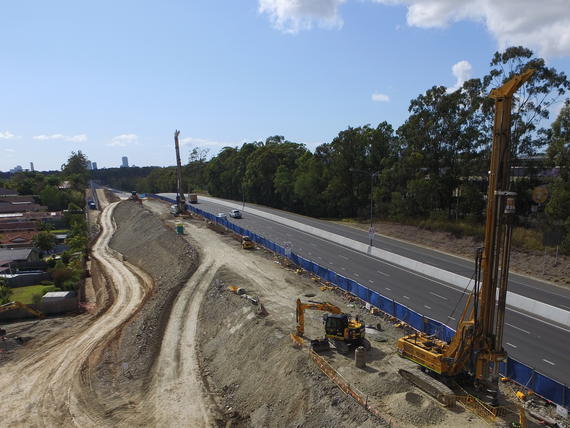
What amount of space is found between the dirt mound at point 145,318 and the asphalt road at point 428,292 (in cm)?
1511

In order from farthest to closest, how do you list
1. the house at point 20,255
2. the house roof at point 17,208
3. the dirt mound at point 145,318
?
1. the house roof at point 17,208
2. the house at point 20,255
3. the dirt mound at point 145,318

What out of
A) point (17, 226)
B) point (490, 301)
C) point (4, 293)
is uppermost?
point (490, 301)

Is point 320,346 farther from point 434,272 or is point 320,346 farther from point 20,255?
point 20,255

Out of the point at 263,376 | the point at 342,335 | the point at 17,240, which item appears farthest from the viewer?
the point at 17,240

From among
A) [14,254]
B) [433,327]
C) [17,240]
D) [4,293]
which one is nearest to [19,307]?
[4,293]

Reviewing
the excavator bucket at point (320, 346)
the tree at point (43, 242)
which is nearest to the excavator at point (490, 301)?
the excavator bucket at point (320, 346)

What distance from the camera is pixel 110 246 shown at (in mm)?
78000

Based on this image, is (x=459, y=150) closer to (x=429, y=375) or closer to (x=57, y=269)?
(x=429, y=375)

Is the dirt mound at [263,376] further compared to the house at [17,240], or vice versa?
the house at [17,240]

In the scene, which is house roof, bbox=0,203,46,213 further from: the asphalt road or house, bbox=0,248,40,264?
the asphalt road

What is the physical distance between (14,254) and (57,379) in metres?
40.9

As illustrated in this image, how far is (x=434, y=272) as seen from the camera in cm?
4434

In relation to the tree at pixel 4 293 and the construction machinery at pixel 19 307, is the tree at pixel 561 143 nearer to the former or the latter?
the construction machinery at pixel 19 307

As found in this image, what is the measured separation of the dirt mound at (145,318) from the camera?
2867cm
